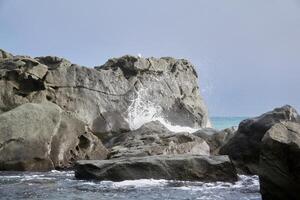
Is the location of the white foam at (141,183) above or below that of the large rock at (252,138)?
below

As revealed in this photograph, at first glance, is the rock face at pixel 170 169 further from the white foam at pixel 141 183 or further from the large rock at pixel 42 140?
the large rock at pixel 42 140

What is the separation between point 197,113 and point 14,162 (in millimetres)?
26744

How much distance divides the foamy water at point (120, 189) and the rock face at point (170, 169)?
19.9 inches

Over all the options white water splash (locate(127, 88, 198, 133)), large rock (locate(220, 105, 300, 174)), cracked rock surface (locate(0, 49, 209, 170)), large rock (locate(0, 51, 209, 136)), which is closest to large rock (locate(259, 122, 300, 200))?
large rock (locate(220, 105, 300, 174))

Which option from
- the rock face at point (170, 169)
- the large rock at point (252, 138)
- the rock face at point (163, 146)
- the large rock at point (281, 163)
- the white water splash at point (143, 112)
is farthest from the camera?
the white water splash at point (143, 112)

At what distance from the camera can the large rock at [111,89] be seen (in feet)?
110

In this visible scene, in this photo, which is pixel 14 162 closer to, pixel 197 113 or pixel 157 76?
pixel 157 76

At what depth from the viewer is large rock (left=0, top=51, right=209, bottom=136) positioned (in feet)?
110

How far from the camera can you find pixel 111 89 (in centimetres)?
4025

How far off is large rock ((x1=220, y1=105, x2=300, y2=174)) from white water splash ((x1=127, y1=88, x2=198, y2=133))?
15.9 meters

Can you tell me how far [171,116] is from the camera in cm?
A: 4603

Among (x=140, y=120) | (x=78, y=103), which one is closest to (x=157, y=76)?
(x=140, y=120)

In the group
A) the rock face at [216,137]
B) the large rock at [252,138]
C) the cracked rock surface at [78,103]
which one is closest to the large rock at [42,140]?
the cracked rock surface at [78,103]

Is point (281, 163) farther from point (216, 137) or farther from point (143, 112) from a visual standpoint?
point (143, 112)
